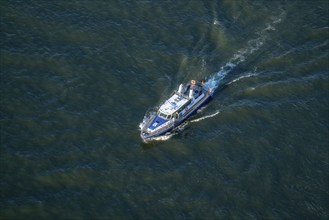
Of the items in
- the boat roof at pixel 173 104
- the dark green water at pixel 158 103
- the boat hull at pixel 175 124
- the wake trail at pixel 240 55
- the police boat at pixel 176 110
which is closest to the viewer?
the dark green water at pixel 158 103

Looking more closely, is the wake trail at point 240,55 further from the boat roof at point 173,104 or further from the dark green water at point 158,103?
the boat roof at point 173,104

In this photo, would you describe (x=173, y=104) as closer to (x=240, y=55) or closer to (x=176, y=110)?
(x=176, y=110)

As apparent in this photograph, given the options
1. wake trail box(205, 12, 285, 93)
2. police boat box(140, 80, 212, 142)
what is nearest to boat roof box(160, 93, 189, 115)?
police boat box(140, 80, 212, 142)

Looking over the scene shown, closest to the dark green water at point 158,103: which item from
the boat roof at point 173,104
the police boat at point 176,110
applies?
the police boat at point 176,110

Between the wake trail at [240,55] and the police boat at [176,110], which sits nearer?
the police boat at [176,110]

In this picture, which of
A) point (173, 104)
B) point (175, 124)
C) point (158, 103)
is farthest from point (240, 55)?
point (175, 124)

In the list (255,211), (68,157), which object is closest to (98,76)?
(68,157)

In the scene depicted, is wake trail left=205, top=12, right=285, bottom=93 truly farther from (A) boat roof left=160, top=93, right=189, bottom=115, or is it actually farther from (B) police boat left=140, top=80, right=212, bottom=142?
(A) boat roof left=160, top=93, right=189, bottom=115

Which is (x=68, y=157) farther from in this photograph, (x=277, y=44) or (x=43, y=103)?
(x=277, y=44)
